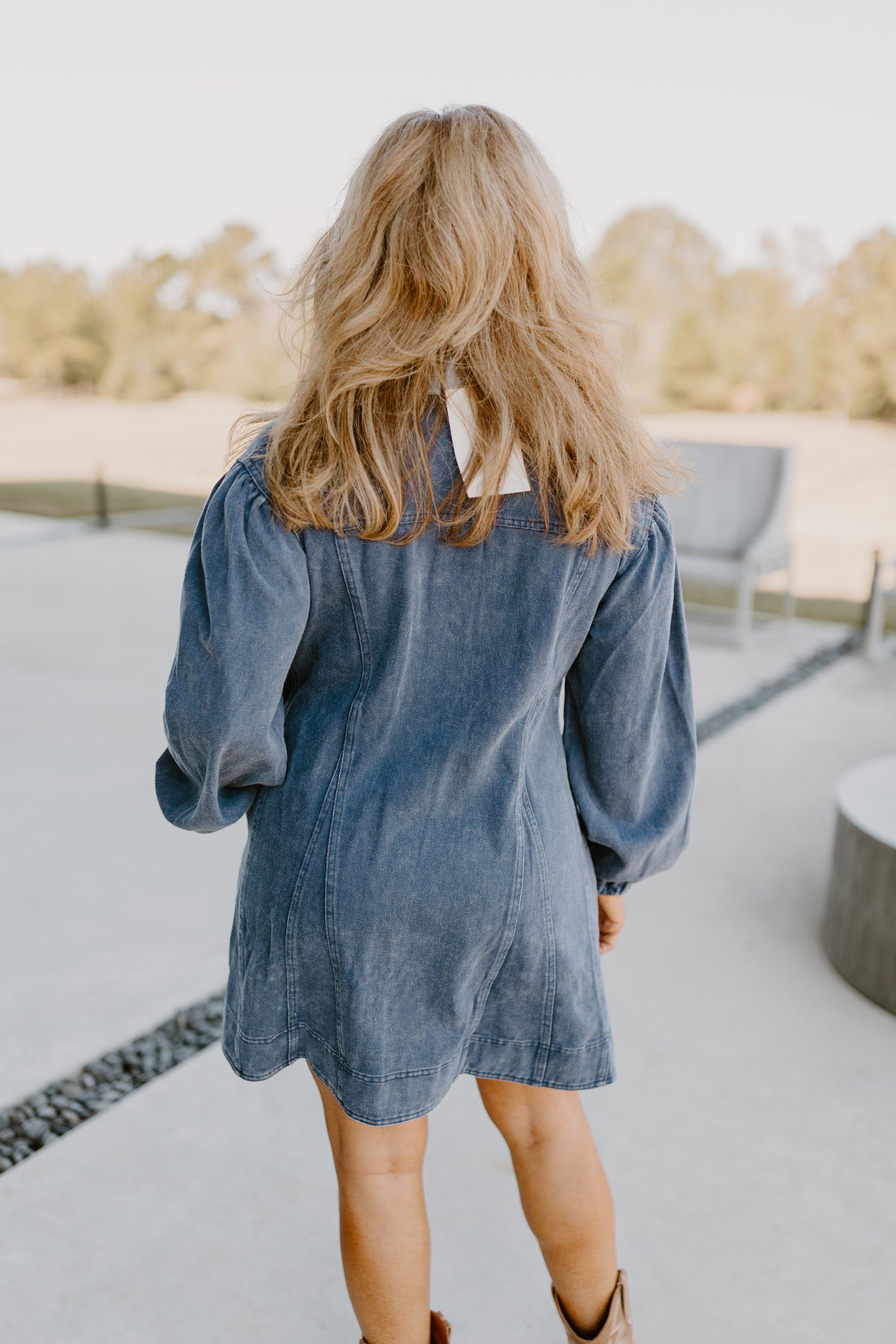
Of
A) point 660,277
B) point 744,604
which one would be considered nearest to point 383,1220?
point 744,604

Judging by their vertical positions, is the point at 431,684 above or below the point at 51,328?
below

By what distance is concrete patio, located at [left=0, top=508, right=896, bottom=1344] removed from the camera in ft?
4.65

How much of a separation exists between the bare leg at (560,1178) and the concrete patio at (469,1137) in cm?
30

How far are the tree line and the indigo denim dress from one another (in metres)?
16.1

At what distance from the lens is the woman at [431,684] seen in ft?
2.89

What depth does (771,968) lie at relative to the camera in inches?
91.0

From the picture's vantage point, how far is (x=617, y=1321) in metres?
1.21

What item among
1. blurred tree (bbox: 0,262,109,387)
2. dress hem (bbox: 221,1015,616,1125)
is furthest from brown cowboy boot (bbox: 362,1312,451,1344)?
blurred tree (bbox: 0,262,109,387)

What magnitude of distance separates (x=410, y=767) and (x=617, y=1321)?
2.45 feet

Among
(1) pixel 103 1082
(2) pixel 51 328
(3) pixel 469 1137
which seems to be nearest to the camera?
(3) pixel 469 1137

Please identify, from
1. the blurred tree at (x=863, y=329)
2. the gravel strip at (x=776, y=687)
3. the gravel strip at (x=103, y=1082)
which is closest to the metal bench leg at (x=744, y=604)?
the gravel strip at (x=776, y=687)

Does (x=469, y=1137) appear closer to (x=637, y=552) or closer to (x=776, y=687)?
(x=637, y=552)

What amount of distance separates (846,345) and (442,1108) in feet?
57.8

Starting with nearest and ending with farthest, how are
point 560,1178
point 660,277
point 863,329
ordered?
point 560,1178
point 863,329
point 660,277
